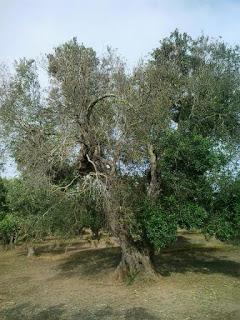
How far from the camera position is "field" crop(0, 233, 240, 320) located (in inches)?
557

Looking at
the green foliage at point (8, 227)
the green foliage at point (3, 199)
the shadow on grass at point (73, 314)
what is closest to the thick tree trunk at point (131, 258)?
the shadow on grass at point (73, 314)

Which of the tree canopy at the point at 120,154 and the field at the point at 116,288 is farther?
the tree canopy at the point at 120,154

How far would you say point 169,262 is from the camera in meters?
22.5

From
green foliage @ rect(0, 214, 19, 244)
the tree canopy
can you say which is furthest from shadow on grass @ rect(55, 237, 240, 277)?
green foliage @ rect(0, 214, 19, 244)

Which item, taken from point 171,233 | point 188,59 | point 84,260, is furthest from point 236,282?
point 188,59

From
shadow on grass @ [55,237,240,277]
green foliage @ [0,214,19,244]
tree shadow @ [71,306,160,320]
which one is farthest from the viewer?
green foliage @ [0,214,19,244]

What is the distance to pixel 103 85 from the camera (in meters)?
18.6

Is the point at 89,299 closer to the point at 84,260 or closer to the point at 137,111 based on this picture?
the point at 137,111

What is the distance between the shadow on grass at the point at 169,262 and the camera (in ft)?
68.1

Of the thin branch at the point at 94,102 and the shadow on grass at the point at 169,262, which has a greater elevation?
the thin branch at the point at 94,102

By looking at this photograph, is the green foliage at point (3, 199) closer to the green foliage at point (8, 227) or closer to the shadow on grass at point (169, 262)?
the green foliage at point (8, 227)

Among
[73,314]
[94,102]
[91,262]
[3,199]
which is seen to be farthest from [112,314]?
[3,199]

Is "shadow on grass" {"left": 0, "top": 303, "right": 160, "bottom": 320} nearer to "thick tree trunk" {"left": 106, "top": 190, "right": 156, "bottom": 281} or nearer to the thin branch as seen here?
"thick tree trunk" {"left": 106, "top": 190, "right": 156, "bottom": 281}

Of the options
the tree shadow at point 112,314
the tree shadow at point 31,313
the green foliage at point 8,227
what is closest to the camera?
the tree shadow at point 112,314
